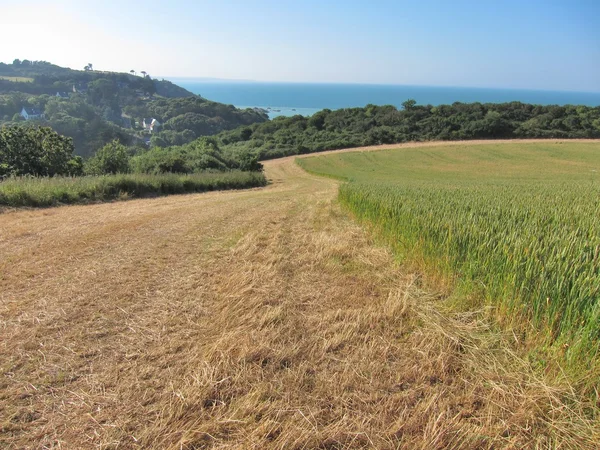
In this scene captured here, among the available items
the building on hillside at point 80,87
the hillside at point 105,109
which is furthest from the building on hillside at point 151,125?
the building on hillside at point 80,87

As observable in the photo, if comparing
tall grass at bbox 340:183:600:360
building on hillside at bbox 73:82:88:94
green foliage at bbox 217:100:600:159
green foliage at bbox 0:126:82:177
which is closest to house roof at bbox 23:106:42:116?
building on hillside at bbox 73:82:88:94

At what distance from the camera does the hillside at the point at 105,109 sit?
193 feet

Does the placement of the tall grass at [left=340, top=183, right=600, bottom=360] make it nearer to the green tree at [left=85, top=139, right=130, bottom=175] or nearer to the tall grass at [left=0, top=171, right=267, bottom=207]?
the tall grass at [left=0, top=171, right=267, bottom=207]

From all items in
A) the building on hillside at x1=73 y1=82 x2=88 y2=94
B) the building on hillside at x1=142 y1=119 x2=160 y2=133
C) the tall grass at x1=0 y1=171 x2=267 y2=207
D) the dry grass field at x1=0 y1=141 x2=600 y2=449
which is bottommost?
the tall grass at x1=0 y1=171 x2=267 y2=207

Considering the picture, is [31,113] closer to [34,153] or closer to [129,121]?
[129,121]

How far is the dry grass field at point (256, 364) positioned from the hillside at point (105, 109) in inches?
2288

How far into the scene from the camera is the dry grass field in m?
2.17

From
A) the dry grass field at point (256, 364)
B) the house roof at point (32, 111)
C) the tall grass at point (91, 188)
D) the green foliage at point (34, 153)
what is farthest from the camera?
the house roof at point (32, 111)

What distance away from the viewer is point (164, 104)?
3752 inches

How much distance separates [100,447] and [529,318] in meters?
3.53

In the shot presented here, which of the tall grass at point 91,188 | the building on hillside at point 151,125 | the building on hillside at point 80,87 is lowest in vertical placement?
the tall grass at point 91,188

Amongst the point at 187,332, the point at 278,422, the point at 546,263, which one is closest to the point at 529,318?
the point at 546,263

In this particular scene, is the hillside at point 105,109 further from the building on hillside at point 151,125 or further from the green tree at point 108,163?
the green tree at point 108,163

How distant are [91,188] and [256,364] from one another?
13329 millimetres
